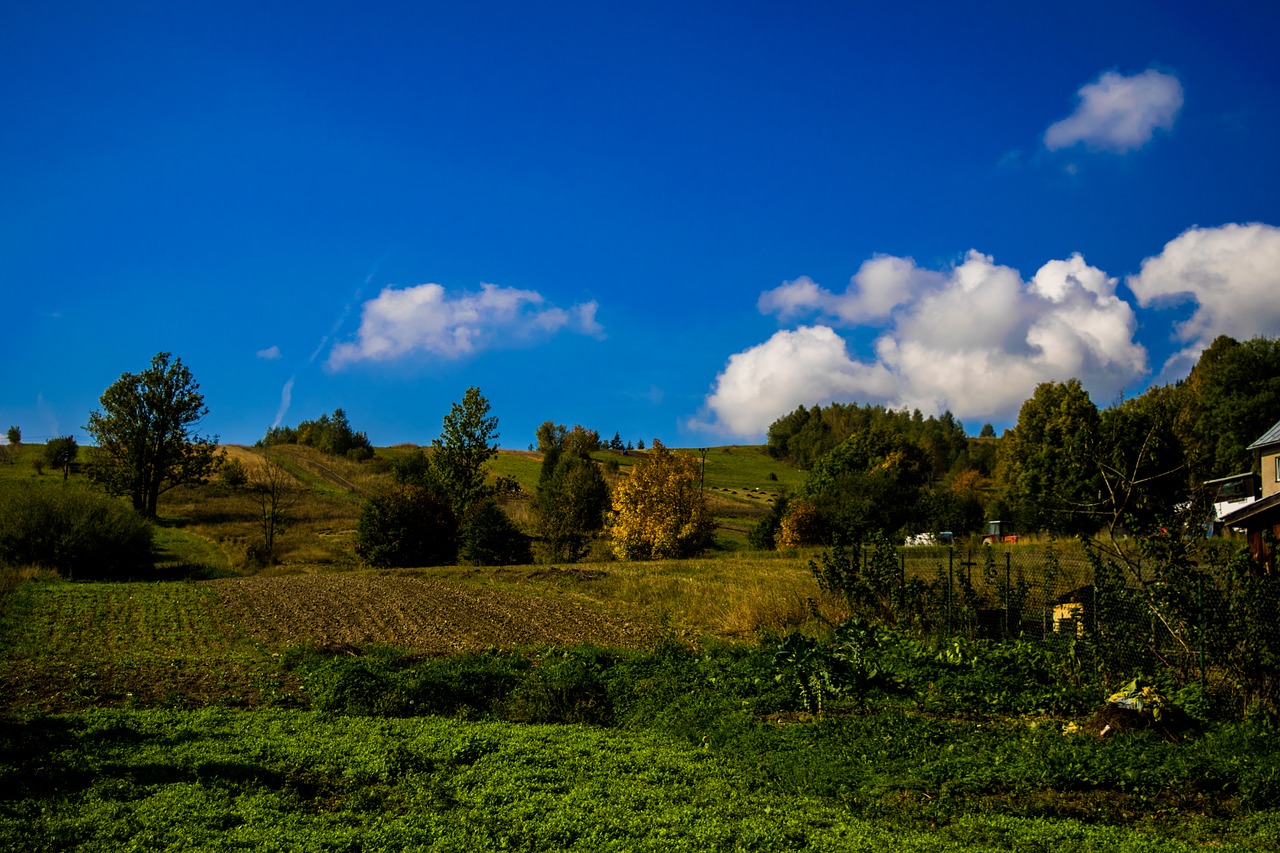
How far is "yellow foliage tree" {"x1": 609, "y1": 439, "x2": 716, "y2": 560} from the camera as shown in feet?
146

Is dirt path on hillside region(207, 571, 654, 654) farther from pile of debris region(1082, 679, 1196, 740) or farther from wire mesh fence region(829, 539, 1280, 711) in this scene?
pile of debris region(1082, 679, 1196, 740)

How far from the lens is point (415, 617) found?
1962 cm

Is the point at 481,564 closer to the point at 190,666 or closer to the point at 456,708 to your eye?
the point at 190,666

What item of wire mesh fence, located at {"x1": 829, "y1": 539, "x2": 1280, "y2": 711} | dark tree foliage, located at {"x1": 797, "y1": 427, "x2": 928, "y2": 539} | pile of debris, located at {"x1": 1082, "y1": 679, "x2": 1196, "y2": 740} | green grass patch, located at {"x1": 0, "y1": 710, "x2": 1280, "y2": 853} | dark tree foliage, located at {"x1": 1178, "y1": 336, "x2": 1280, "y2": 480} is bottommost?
green grass patch, located at {"x1": 0, "y1": 710, "x2": 1280, "y2": 853}

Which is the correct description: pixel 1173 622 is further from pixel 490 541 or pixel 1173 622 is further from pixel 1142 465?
pixel 490 541

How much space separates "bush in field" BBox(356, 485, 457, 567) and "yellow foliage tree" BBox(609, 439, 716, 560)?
31.0 ft

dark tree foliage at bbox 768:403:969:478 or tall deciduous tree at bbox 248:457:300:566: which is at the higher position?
dark tree foliage at bbox 768:403:969:478

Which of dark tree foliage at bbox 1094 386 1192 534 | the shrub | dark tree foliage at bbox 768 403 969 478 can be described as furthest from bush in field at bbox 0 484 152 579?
dark tree foliage at bbox 768 403 969 478

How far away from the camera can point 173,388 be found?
57281 millimetres

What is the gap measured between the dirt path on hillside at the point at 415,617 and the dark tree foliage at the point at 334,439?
6578 centimetres

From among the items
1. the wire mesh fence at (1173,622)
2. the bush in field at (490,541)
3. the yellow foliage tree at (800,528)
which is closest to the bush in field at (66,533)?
the bush in field at (490,541)

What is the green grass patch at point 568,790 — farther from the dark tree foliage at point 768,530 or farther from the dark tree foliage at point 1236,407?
the dark tree foliage at point 1236,407

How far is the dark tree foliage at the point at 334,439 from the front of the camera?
90919 mm

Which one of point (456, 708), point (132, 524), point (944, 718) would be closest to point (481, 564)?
point (132, 524)
